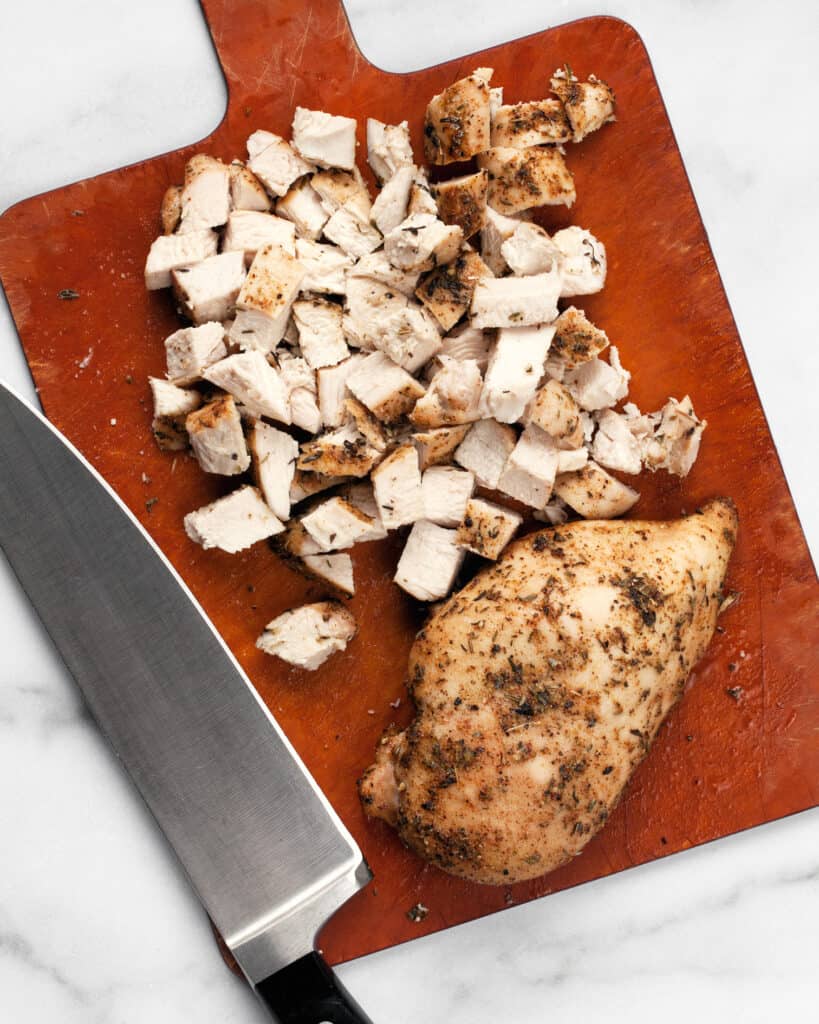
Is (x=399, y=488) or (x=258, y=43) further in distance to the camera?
(x=258, y=43)

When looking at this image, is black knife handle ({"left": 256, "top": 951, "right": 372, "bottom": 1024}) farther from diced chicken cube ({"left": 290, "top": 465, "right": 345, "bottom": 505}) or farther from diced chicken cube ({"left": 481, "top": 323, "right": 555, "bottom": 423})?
diced chicken cube ({"left": 481, "top": 323, "right": 555, "bottom": 423})

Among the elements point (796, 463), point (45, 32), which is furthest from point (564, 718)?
point (45, 32)

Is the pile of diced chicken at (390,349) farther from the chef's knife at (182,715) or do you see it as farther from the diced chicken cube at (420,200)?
the chef's knife at (182,715)

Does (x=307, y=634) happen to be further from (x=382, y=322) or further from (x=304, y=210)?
(x=304, y=210)

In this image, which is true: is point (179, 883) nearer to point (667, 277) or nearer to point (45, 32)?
point (667, 277)

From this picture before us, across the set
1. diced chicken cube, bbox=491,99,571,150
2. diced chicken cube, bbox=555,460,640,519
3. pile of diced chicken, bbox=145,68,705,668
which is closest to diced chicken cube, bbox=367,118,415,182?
pile of diced chicken, bbox=145,68,705,668

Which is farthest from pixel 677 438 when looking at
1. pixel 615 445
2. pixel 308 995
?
pixel 308 995

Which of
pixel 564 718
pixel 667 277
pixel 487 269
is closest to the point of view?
pixel 564 718

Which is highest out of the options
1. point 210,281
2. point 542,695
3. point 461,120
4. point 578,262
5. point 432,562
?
point 461,120
